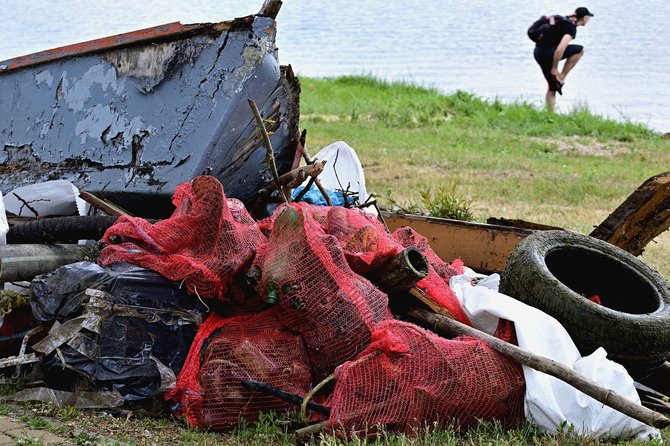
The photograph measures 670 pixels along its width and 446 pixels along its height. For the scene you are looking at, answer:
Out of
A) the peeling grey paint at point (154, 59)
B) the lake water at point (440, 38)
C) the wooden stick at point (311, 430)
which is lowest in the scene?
the lake water at point (440, 38)

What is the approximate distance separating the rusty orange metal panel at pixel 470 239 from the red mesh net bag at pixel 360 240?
1578 millimetres

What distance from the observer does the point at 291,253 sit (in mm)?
4750

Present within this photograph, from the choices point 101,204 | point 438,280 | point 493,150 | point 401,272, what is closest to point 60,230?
point 101,204

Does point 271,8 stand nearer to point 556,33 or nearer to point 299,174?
point 299,174

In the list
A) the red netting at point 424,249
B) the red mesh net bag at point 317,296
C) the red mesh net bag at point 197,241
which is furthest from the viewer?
the red netting at point 424,249

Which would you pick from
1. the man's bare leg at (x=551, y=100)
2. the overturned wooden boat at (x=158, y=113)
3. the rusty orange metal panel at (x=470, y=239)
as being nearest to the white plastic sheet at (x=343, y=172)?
the rusty orange metal panel at (x=470, y=239)

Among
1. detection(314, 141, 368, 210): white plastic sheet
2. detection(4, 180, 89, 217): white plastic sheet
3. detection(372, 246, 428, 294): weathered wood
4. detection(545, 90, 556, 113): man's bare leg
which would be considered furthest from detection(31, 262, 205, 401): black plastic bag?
detection(545, 90, 556, 113): man's bare leg

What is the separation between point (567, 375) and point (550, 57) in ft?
46.9

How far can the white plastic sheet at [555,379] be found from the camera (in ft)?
14.8

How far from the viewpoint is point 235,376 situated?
468 centimetres

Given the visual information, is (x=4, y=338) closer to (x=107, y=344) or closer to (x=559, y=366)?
(x=107, y=344)

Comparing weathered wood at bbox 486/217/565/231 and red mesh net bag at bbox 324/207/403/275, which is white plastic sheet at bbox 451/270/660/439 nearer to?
red mesh net bag at bbox 324/207/403/275

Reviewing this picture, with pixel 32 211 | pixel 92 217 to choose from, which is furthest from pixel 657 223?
pixel 32 211

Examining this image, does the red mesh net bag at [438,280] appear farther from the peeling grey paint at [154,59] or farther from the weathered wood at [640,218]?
the peeling grey paint at [154,59]
